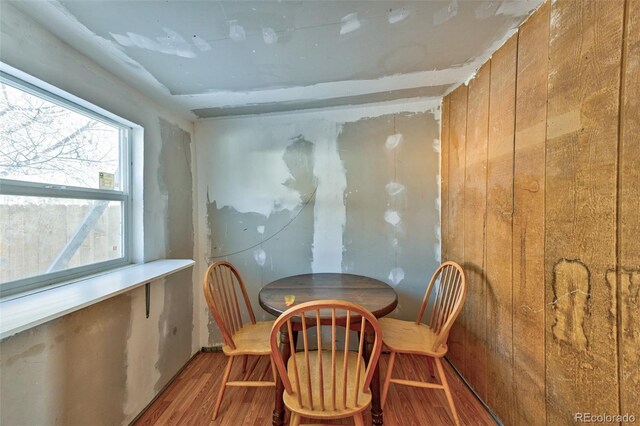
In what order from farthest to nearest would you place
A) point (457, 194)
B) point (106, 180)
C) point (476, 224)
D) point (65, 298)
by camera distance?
point (457, 194), point (476, 224), point (106, 180), point (65, 298)

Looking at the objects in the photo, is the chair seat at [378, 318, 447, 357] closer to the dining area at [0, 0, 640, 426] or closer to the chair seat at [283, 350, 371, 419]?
the dining area at [0, 0, 640, 426]

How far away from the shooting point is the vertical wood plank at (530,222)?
110 centimetres

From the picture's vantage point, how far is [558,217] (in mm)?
1012

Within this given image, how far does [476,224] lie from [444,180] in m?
0.58

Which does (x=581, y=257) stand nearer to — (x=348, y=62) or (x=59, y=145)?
(x=348, y=62)

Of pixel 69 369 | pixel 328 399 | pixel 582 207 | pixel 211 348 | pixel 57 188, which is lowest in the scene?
pixel 211 348

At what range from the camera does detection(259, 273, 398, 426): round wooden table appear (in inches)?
52.9

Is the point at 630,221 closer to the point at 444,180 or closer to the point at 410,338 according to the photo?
the point at 410,338

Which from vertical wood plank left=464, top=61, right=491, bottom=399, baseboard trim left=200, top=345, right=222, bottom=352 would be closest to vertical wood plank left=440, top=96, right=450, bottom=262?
vertical wood plank left=464, top=61, right=491, bottom=399

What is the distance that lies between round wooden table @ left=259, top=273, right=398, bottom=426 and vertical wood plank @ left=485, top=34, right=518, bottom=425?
2.03ft

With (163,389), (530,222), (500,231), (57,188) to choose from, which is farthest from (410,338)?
(57,188)

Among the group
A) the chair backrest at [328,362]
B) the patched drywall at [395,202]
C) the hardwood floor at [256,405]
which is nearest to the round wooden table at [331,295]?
the chair backrest at [328,362]

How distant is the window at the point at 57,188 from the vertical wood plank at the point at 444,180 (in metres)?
2.55

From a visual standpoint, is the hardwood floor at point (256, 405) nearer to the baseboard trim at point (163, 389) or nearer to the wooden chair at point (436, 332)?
the baseboard trim at point (163, 389)
